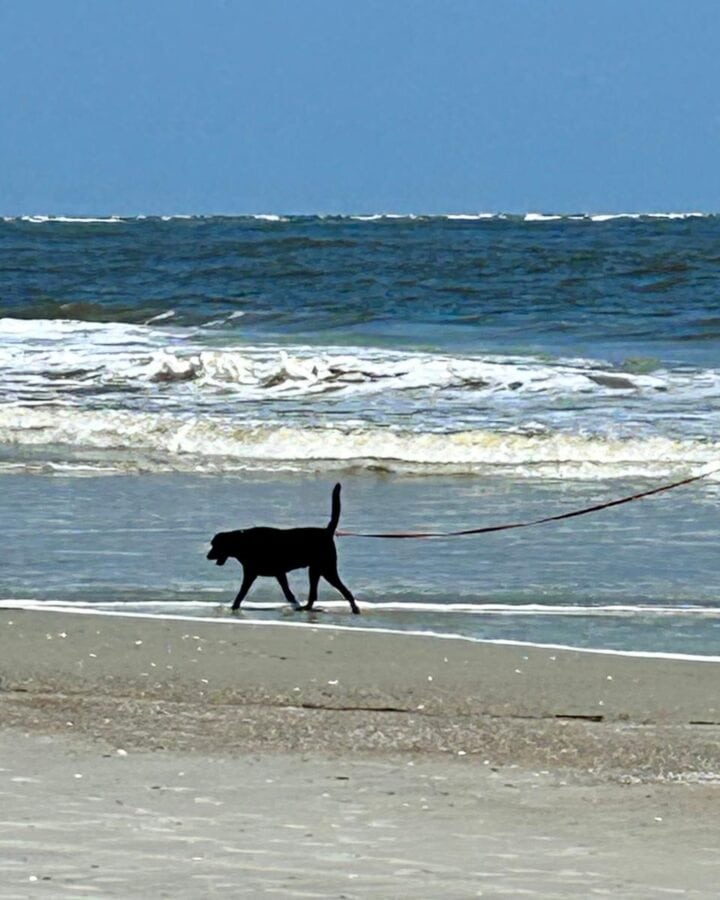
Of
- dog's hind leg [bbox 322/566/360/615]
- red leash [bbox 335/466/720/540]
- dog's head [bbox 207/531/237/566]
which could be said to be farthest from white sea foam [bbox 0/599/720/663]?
red leash [bbox 335/466/720/540]

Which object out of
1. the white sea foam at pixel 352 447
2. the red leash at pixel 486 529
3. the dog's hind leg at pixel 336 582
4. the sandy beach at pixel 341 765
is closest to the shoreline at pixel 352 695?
the sandy beach at pixel 341 765

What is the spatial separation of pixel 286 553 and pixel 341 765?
254cm

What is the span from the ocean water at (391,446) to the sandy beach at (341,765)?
0.82 m

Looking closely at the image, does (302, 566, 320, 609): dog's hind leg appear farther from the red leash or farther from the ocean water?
the red leash

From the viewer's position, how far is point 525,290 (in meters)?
32.3

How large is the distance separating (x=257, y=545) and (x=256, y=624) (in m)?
0.49

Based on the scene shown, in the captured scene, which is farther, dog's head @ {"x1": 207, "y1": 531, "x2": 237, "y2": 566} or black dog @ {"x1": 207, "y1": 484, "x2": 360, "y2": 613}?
dog's head @ {"x1": 207, "y1": 531, "x2": 237, "y2": 566}

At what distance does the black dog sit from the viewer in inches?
296

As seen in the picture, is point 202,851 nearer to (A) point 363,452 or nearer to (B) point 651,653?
(B) point 651,653

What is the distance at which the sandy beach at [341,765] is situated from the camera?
402 cm

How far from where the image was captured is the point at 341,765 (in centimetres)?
509

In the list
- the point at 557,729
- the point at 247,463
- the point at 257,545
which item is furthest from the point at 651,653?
the point at 247,463

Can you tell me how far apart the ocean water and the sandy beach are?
82 cm

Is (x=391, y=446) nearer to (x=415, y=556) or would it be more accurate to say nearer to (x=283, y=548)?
(x=415, y=556)
